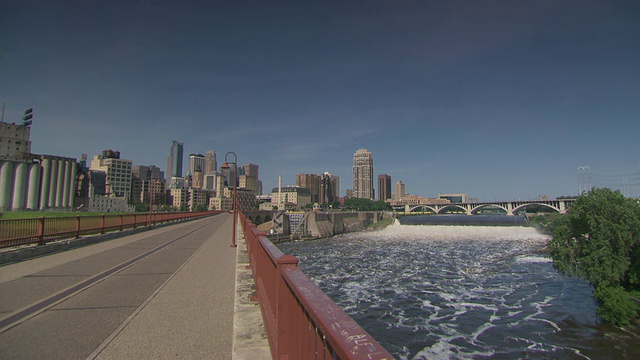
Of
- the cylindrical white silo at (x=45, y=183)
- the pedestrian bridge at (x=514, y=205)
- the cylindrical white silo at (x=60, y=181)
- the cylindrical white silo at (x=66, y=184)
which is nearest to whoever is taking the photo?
the cylindrical white silo at (x=45, y=183)

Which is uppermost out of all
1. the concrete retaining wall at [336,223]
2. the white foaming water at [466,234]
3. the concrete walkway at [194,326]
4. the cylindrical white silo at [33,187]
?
the cylindrical white silo at [33,187]

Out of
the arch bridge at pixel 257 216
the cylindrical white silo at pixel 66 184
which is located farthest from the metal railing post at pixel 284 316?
the cylindrical white silo at pixel 66 184

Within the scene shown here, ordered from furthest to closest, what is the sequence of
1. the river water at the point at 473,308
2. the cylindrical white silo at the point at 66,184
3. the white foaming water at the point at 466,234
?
the cylindrical white silo at the point at 66,184
the white foaming water at the point at 466,234
the river water at the point at 473,308

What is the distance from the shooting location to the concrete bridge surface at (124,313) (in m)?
4.76

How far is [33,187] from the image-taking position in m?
97.1

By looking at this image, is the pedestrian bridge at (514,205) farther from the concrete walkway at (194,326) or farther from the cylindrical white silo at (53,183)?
the cylindrical white silo at (53,183)

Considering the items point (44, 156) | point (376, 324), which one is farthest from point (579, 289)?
point (44, 156)

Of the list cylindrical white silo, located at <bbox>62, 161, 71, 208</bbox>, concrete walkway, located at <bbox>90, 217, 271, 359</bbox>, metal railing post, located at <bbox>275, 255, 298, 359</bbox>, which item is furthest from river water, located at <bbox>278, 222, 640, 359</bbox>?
cylindrical white silo, located at <bbox>62, 161, 71, 208</bbox>

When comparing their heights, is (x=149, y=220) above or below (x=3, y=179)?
below

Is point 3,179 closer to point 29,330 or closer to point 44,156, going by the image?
point 44,156

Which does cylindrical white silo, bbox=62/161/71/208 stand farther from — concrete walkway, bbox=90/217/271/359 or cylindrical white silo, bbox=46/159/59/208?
concrete walkway, bbox=90/217/271/359

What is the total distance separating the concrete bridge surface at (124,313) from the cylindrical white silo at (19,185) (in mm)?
104416

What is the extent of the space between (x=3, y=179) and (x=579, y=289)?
117 m

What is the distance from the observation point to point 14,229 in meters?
13.0
